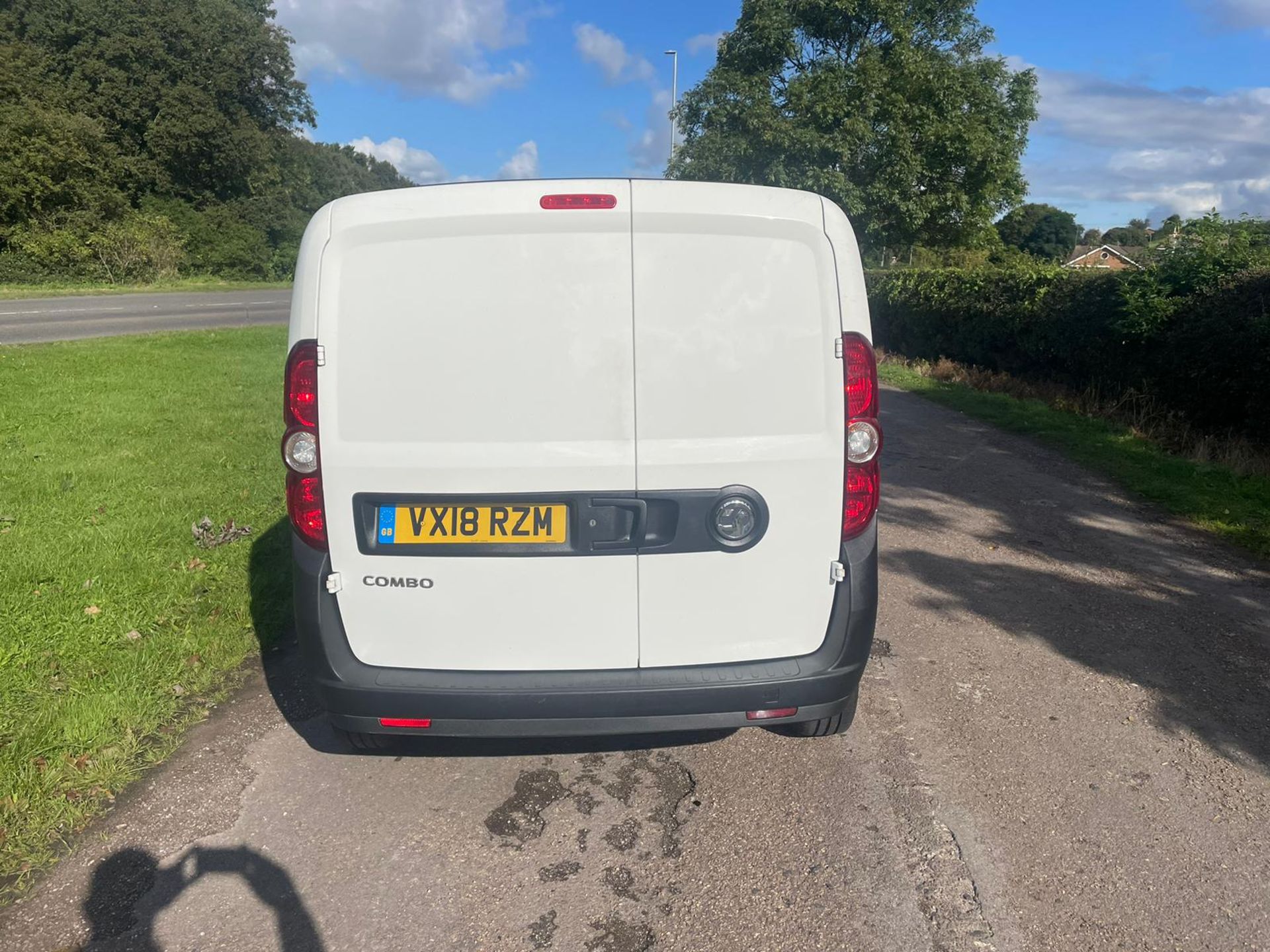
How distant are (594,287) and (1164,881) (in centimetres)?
256

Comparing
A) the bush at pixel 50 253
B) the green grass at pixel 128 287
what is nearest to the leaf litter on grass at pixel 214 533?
the green grass at pixel 128 287

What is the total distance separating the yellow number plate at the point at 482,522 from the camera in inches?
114

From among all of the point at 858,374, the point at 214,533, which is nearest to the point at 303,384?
the point at 858,374

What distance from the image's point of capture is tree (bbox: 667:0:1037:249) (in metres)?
29.2

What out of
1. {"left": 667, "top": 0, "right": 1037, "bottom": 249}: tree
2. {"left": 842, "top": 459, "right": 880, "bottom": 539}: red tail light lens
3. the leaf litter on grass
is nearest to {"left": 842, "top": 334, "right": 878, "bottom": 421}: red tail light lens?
{"left": 842, "top": 459, "right": 880, "bottom": 539}: red tail light lens

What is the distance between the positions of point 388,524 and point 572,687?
31.2 inches

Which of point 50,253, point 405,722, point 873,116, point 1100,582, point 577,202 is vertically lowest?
point 1100,582

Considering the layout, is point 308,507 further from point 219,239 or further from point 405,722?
point 219,239

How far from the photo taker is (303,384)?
291cm

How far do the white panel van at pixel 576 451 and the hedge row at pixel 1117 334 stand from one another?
8.29 metres

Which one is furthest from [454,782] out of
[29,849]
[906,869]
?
[906,869]

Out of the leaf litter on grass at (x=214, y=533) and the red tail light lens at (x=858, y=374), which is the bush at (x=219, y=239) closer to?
the leaf litter on grass at (x=214, y=533)

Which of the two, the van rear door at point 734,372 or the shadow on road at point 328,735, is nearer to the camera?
the van rear door at point 734,372

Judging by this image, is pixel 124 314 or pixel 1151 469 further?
pixel 124 314
